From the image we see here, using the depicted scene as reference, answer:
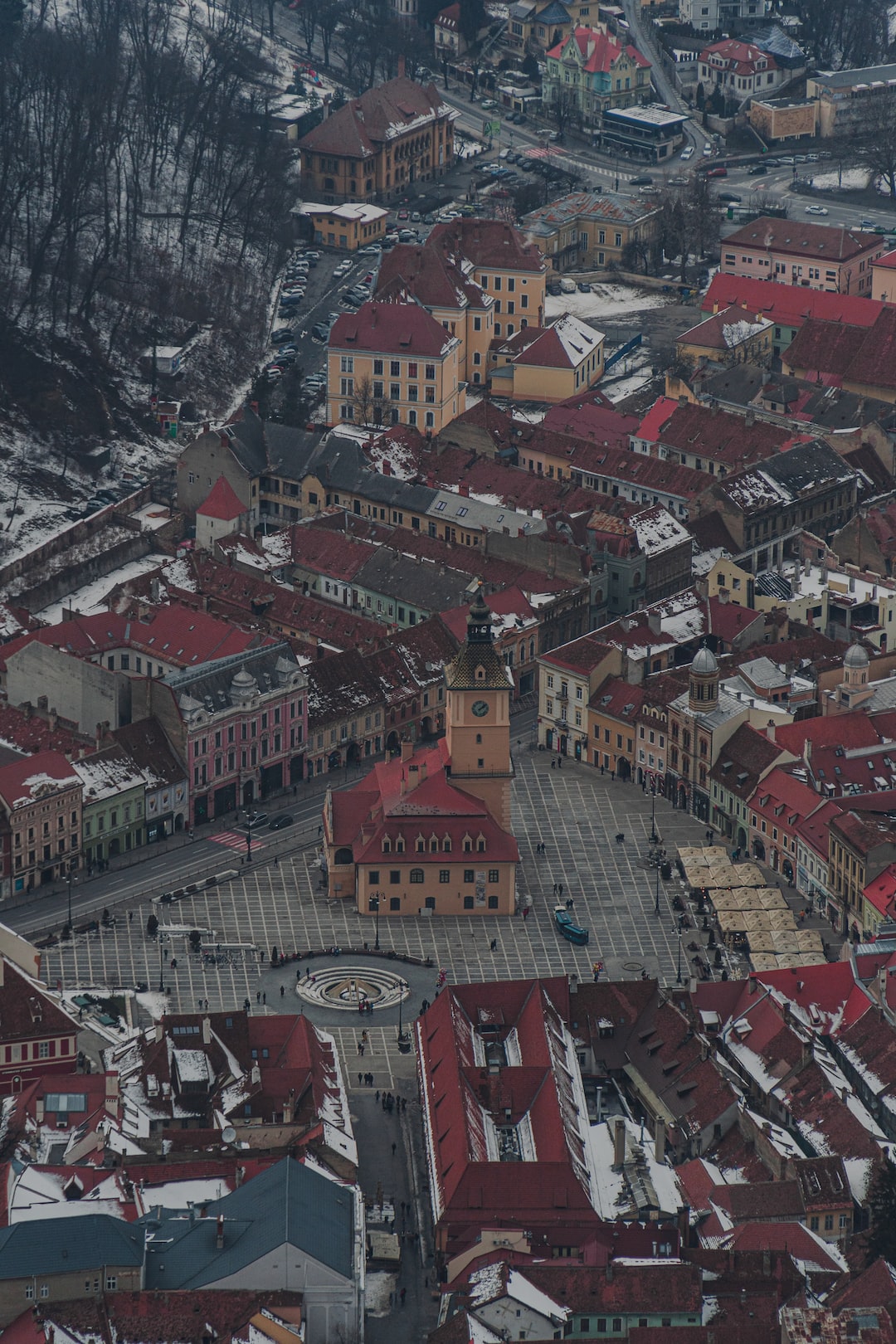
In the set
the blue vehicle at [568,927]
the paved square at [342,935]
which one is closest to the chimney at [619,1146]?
the paved square at [342,935]

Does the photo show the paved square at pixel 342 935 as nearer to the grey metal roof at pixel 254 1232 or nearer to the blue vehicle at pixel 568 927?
the blue vehicle at pixel 568 927

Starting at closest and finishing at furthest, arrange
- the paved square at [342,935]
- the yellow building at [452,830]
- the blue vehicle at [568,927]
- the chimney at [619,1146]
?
the chimney at [619,1146] < the paved square at [342,935] < the blue vehicle at [568,927] < the yellow building at [452,830]

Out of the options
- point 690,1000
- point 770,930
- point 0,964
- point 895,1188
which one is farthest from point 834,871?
point 0,964

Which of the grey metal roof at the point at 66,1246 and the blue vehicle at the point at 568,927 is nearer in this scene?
the grey metal roof at the point at 66,1246

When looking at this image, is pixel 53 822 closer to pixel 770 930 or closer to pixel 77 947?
pixel 77 947

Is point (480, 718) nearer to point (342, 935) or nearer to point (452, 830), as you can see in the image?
point (452, 830)

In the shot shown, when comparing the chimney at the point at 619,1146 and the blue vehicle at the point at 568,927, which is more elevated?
the chimney at the point at 619,1146
